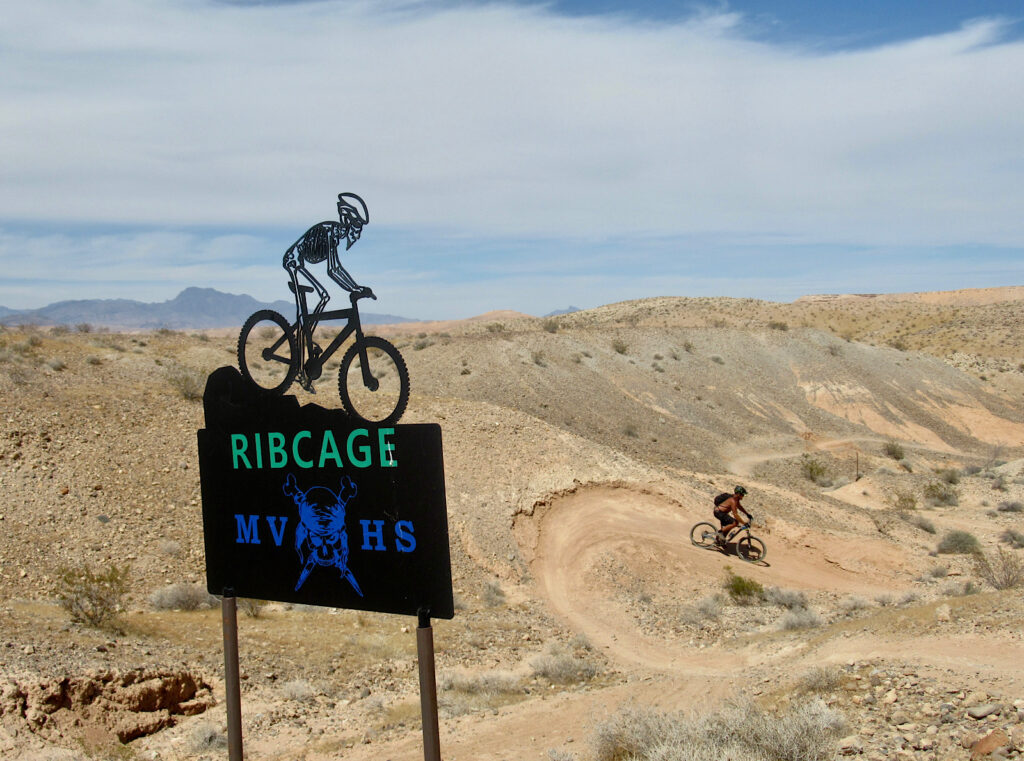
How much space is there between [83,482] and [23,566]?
113 inches

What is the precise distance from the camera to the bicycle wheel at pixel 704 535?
64.7 ft

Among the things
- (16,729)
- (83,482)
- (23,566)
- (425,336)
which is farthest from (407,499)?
(425,336)

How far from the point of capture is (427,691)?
5008mm

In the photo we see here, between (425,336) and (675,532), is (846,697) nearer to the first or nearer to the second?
(675,532)

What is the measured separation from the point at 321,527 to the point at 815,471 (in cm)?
3060

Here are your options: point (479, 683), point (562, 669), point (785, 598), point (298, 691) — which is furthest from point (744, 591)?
point (298, 691)

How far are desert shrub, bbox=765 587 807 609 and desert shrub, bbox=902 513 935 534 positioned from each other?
9709 millimetres

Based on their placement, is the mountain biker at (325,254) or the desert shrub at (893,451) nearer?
the mountain biker at (325,254)

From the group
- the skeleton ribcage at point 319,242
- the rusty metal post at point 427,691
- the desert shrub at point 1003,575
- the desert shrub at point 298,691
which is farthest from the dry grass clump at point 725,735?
the desert shrub at point 1003,575

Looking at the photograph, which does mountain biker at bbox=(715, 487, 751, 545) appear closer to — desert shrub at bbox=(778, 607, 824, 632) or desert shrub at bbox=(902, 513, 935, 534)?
desert shrub at bbox=(778, 607, 824, 632)

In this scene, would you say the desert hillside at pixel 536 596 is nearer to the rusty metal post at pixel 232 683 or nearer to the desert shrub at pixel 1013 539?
the desert shrub at pixel 1013 539

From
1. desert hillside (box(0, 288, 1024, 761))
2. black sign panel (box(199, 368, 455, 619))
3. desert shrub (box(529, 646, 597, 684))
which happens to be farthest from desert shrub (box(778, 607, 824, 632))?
black sign panel (box(199, 368, 455, 619))

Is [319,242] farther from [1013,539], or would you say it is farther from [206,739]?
[1013,539]

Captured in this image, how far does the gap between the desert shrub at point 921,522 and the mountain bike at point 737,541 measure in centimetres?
779
